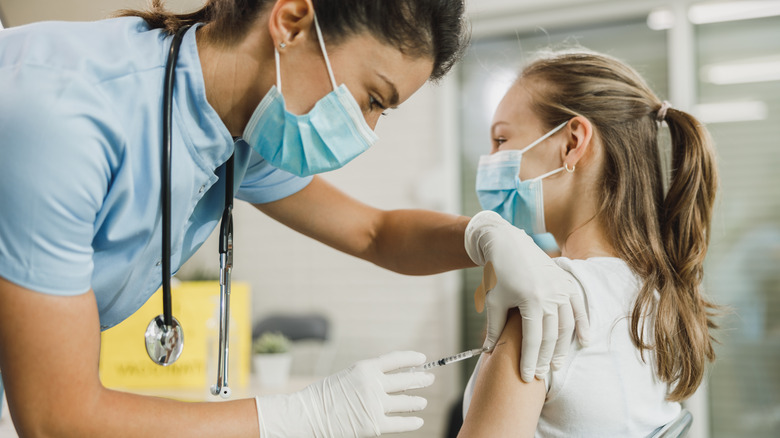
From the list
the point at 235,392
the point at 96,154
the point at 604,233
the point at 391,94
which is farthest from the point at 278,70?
the point at 235,392

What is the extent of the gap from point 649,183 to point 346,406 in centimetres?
74

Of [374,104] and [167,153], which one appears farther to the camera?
[374,104]

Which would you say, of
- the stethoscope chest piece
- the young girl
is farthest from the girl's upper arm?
the stethoscope chest piece

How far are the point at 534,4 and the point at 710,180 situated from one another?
87.8 inches

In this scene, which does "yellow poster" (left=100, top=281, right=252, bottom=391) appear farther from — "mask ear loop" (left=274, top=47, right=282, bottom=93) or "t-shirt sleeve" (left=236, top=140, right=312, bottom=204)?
"mask ear loop" (left=274, top=47, right=282, bottom=93)

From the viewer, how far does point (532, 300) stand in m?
1.00

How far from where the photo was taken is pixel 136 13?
3.57 ft

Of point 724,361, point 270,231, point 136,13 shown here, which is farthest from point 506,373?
point 270,231

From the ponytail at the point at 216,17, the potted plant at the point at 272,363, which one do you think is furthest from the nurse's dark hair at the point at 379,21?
the potted plant at the point at 272,363

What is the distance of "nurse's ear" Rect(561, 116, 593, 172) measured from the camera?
48.6 inches

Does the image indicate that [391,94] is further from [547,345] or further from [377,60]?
[547,345]

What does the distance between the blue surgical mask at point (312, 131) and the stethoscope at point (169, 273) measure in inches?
4.8

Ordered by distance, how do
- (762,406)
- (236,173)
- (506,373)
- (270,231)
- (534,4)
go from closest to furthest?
1. (506,373)
2. (236,173)
3. (762,406)
4. (534,4)
5. (270,231)

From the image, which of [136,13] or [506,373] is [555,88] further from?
[136,13]
